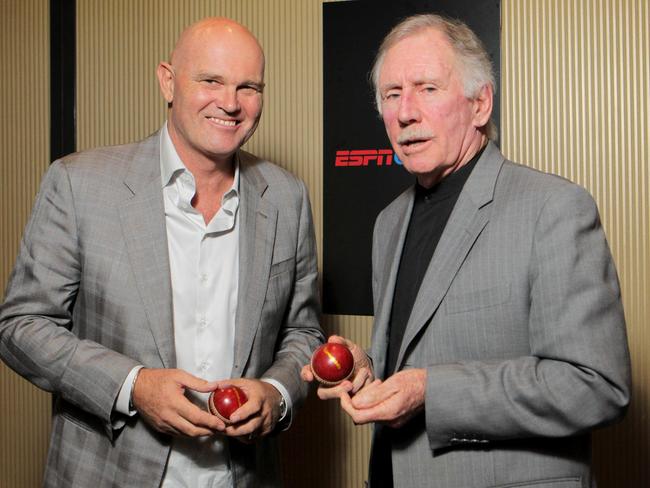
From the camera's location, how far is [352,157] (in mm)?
3252

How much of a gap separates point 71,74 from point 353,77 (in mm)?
1481

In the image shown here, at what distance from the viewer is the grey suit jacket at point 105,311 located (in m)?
2.03

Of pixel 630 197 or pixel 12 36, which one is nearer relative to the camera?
pixel 630 197

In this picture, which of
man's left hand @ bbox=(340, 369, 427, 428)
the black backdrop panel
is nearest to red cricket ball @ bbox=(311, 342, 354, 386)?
man's left hand @ bbox=(340, 369, 427, 428)

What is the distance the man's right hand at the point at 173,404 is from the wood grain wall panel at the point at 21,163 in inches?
80.0

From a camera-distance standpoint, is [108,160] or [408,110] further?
[108,160]

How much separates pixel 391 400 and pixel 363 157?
5.71ft

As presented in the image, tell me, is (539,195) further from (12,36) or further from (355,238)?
(12,36)

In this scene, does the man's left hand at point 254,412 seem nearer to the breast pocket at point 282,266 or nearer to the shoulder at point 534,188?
the breast pocket at point 282,266

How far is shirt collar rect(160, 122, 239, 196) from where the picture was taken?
220 centimetres

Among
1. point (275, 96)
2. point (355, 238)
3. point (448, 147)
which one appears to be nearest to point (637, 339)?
point (355, 238)

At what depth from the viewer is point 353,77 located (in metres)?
3.24

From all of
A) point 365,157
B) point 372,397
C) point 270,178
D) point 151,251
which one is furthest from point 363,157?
point 372,397

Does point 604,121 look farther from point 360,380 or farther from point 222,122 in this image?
point 360,380
